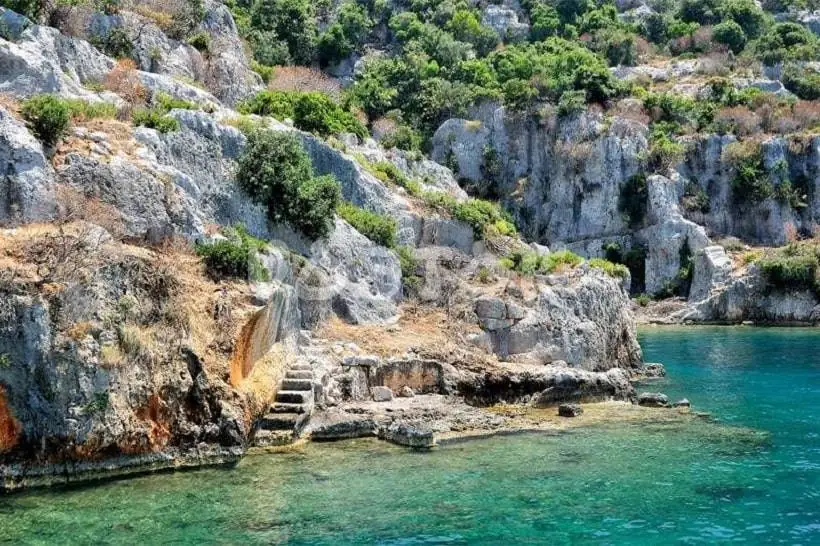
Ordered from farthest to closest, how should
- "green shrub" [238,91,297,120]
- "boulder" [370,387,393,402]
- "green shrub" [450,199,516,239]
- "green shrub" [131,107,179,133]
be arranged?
"green shrub" [238,91,297,120] → "green shrub" [450,199,516,239] → "green shrub" [131,107,179,133] → "boulder" [370,387,393,402]

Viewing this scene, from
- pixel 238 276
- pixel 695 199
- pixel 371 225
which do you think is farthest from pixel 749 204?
pixel 238 276

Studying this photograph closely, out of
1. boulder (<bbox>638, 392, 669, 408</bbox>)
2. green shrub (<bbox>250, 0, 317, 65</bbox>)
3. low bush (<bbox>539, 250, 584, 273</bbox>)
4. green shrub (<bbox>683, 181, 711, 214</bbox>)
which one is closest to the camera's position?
boulder (<bbox>638, 392, 669, 408</bbox>)

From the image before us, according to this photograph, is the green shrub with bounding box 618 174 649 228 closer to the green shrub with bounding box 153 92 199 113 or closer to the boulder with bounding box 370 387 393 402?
the green shrub with bounding box 153 92 199 113

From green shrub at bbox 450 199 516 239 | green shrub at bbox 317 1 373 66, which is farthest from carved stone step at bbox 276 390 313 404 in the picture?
green shrub at bbox 317 1 373 66

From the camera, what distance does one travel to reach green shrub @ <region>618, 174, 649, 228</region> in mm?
70125

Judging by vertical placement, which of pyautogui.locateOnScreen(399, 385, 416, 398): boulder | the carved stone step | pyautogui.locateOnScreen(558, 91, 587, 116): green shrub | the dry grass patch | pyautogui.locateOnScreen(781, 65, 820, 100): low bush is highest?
pyautogui.locateOnScreen(781, 65, 820, 100): low bush

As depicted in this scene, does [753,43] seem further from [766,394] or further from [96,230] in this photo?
[96,230]

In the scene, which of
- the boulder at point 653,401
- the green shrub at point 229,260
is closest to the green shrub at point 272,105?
the green shrub at point 229,260

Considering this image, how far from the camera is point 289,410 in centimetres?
2084

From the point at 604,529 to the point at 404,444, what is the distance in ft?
22.9

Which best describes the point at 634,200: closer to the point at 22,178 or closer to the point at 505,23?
the point at 505,23

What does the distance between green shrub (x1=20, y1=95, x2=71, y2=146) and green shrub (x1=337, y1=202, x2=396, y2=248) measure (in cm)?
1214

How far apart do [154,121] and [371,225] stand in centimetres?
956

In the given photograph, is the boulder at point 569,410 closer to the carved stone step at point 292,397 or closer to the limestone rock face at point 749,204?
the carved stone step at point 292,397
